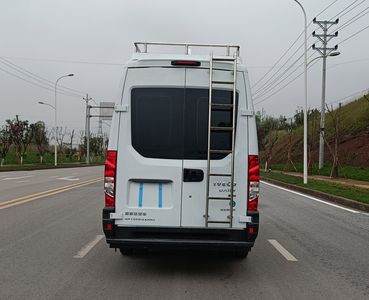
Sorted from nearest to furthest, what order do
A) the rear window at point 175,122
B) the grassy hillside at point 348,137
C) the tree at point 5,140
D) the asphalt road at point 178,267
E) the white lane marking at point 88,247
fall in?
the asphalt road at point 178,267 < the rear window at point 175,122 < the white lane marking at point 88,247 < the grassy hillside at point 348,137 < the tree at point 5,140

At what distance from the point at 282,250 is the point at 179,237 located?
2.67m

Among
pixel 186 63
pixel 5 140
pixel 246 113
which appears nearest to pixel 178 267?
pixel 246 113

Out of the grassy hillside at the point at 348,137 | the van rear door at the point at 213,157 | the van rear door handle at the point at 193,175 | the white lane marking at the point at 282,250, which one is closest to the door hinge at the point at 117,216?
the van rear door at the point at 213,157

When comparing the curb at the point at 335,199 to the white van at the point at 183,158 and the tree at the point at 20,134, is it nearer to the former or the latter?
the white van at the point at 183,158

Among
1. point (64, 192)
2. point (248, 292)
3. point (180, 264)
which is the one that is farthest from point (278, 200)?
point (248, 292)

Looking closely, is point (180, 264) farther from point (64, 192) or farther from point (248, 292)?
point (64, 192)

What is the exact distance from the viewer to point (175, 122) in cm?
579

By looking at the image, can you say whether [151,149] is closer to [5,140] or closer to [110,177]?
[110,177]

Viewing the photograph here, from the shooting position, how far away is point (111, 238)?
5707 millimetres

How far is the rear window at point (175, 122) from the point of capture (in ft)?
18.8

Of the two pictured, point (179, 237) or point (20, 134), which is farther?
point (20, 134)

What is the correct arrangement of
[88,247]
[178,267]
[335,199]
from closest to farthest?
[178,267], [88,247], [335,199]

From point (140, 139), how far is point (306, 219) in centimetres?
708

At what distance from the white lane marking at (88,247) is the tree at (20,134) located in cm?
4706
